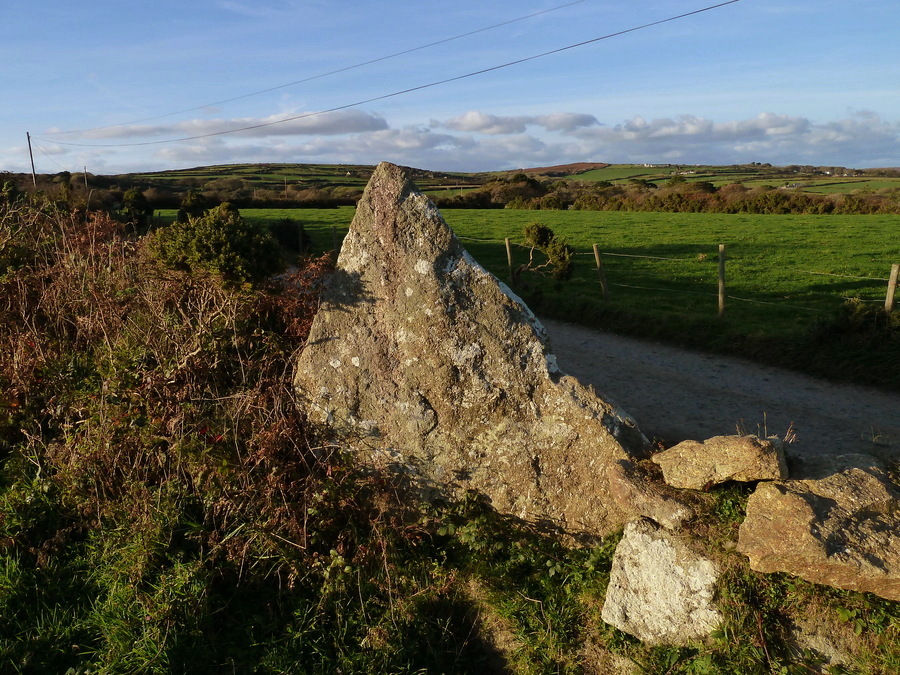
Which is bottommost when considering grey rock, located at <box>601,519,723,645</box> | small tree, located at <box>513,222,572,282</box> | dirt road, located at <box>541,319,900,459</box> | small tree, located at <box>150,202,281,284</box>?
dirt road, located at <box>541,319,900,459</box>

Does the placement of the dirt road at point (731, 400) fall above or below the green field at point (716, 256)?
below

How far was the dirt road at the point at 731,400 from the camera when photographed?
8391 millimetres

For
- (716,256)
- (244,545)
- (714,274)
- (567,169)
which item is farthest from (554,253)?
(567,169)

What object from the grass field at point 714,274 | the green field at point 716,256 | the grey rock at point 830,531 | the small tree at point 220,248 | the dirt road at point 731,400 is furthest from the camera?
the green field at point 716,256

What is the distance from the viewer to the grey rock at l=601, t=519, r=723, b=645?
4293 mm

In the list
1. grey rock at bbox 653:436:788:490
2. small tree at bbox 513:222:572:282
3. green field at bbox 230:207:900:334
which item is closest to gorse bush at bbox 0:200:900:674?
grey rock at bbox 653:436:788:490

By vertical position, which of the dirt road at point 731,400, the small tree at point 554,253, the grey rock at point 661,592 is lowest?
the dirt road at point 731,400

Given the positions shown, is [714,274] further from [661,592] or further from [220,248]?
[661,592]

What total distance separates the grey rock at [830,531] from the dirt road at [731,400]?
9.13 feet

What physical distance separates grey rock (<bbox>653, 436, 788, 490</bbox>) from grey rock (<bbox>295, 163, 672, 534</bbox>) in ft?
1.46

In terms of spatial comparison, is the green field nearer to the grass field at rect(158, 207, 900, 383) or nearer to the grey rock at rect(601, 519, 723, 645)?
the grass field at rect(158, 207, 900, 383)

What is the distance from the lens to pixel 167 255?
6.59 meters

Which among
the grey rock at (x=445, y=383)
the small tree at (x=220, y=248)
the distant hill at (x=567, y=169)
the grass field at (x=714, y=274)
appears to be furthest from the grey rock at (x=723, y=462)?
the distant hill at (x=567, y=169)

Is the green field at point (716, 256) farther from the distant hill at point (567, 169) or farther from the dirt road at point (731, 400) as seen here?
the distant hill at point (567, 169)
